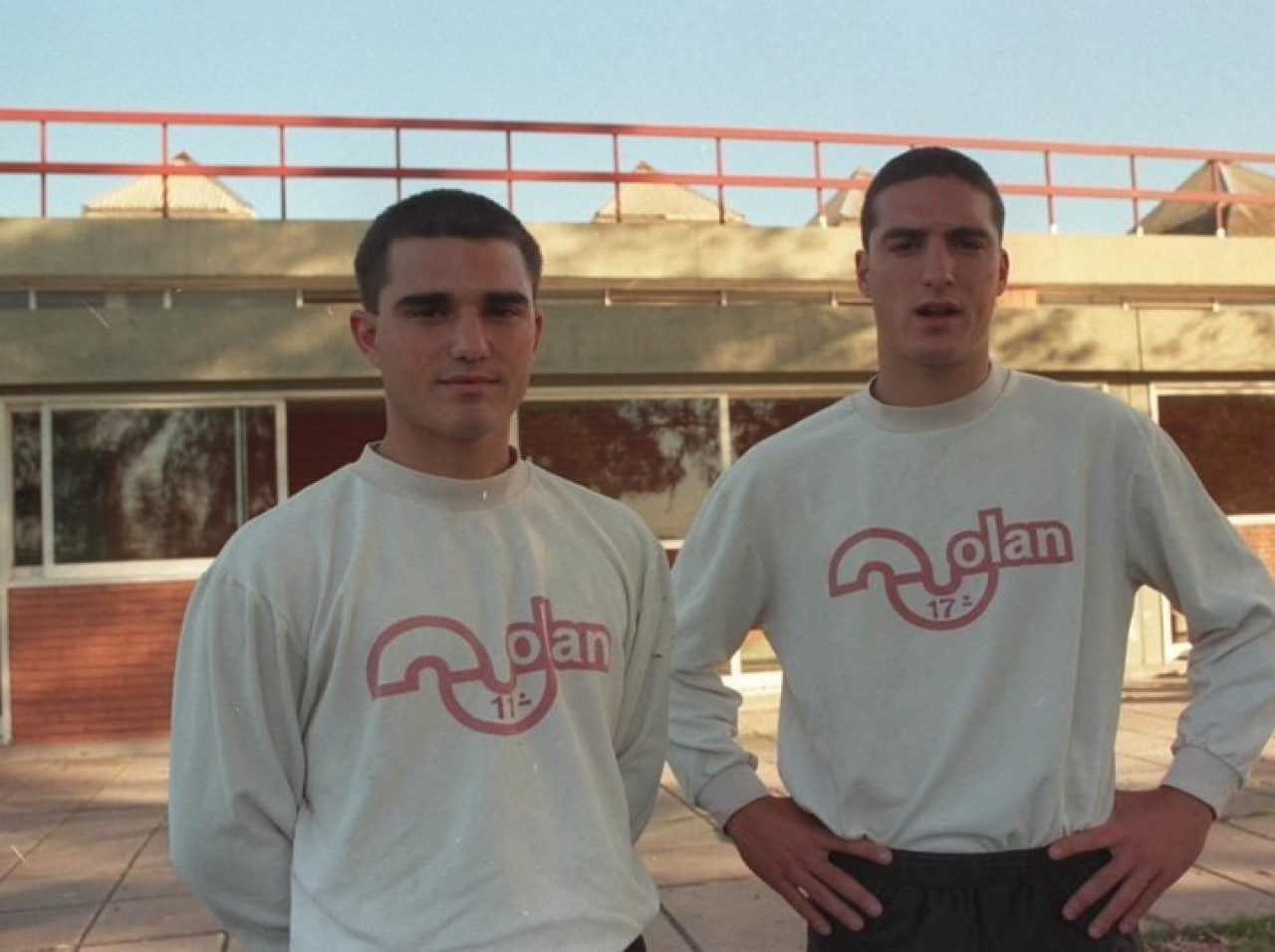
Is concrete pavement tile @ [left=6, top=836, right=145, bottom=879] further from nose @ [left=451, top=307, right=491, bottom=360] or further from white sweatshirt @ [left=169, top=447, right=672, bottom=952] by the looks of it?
nose @ [left=451, top=307, right=491, bottom=360]

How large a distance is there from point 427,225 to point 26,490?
9.09m

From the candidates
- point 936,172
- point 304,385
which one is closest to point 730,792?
point 936,172

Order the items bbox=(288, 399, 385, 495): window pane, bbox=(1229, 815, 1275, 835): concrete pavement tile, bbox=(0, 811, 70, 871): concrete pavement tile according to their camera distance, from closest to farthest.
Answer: bbox=(1229, 815, 1275, 835): concrete pavement tile, bbox=(0, 811, 70, 871): concrete pavement tile, bbox=(288, 399, 385, 495): window pane

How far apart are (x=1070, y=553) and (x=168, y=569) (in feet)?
29.3

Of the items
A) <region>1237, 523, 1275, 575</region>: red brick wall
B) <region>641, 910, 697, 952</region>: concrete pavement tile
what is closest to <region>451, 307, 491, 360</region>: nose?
<region>641, 910, 697, 952</region>: concrete pavement tile

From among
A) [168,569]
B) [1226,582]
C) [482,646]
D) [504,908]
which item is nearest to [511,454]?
[482,646]

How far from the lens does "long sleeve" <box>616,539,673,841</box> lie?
2037 millimetres

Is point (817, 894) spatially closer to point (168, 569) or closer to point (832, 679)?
point (832, 679)

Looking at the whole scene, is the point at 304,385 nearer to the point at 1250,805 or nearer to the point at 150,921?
the point at 150,921

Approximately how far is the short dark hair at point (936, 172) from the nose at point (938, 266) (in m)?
0.13

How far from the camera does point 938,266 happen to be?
2.18m

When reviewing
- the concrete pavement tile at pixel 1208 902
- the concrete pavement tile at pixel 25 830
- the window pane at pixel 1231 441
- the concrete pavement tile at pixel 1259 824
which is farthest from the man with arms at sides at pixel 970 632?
the window pane at pixel 1231 441

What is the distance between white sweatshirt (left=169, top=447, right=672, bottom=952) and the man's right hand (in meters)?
0.40

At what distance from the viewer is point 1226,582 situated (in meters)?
2.12
